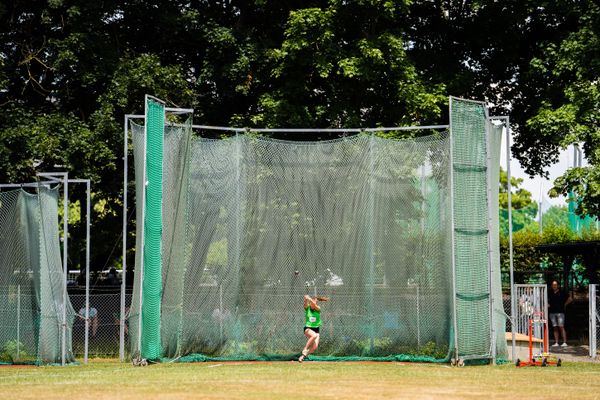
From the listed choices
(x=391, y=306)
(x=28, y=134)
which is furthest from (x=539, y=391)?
(x=28, y=134)

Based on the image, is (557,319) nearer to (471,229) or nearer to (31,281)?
(471,229)

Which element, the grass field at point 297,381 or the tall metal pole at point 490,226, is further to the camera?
the tall metal pole at point 490,226

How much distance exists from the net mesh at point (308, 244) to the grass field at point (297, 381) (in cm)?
100

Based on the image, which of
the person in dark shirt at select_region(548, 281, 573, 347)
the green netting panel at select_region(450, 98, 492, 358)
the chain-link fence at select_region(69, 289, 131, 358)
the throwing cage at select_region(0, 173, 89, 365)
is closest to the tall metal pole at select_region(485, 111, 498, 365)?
the green netting panel at select_region(450, 98, 492, 358)

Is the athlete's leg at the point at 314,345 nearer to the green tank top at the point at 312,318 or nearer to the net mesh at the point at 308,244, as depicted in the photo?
the green tank top at the point at 312,318

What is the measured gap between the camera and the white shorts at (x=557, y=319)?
2448 centimetres

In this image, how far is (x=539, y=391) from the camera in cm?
1327

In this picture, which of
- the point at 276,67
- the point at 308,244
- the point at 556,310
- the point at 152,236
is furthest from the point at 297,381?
the point at 556,310

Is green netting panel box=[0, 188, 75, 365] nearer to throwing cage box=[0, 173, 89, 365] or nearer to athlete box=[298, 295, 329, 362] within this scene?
throwing cage box=[0, 173, 89, 365]

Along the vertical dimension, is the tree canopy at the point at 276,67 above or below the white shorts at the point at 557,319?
above

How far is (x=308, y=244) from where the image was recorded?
19078 millimetres

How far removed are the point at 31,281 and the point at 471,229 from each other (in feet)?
26.8

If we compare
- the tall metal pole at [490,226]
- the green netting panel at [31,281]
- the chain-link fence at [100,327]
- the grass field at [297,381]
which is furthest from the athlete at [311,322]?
the chain-link fence at [100,327]

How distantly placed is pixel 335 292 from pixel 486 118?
416 cm
